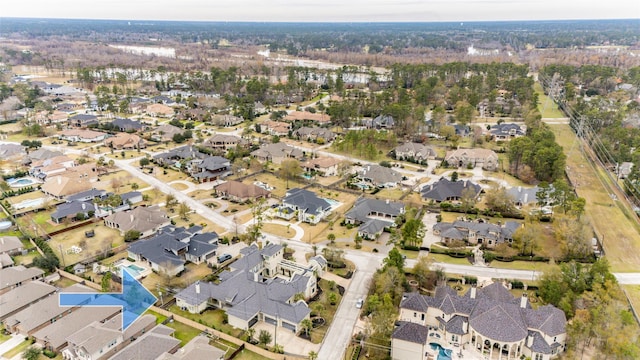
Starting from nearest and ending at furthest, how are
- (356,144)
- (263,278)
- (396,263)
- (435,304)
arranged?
1. (435,304)
2. (396,263)
3. (263,278)
4. (356,144)

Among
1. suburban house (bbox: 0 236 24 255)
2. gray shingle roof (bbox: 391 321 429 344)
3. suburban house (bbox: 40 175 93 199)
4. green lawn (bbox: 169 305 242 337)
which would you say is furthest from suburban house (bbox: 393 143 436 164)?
suburban house (bbox: 0 236 24 255)

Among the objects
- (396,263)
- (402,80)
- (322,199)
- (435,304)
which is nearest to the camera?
(435,304)

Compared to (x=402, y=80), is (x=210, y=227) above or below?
below

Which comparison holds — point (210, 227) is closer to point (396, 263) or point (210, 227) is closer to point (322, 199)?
point (322, 199)

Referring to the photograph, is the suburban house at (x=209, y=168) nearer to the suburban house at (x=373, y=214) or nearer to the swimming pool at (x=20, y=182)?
the swimming pool at (x=20, y=182)

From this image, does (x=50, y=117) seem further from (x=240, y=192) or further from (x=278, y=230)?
(x=278, y=230)

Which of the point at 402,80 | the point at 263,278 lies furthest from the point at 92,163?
the point at 402,80

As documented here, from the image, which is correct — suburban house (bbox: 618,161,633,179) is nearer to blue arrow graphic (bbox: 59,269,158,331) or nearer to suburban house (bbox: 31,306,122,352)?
blue arrow graphic (bbox: 59,269,158,331)

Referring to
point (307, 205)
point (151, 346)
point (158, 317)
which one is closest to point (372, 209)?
point (307, 205)

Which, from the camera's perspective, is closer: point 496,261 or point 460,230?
point 496,261
